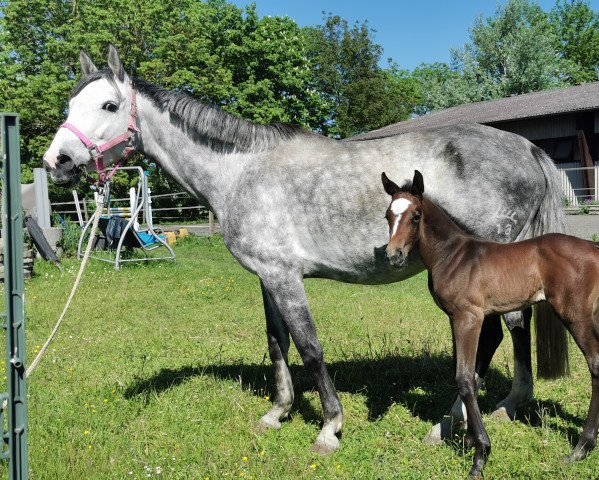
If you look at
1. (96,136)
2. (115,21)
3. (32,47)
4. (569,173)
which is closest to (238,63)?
(115,21)

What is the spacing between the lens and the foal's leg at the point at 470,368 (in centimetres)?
361

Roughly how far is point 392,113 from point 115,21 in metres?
20.4

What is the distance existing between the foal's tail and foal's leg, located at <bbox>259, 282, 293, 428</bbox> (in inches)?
79.7

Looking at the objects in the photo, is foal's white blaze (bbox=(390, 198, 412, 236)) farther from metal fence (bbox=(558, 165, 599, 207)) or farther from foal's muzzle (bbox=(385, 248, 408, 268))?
metal fence (bbox=(558, 165, 599, 207))

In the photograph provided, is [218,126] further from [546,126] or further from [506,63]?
[506,63]

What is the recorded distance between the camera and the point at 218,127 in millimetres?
4520

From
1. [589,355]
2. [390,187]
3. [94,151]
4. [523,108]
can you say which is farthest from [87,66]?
[523,108]

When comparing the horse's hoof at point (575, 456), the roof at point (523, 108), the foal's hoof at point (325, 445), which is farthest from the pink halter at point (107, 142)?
the roof at point (523, 108)

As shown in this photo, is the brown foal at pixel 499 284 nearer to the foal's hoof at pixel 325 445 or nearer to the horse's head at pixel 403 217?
the horse's head at pixel 403 217

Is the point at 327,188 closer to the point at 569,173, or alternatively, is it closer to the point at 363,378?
the point at 363,378

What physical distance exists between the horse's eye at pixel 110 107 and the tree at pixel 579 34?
177 ft

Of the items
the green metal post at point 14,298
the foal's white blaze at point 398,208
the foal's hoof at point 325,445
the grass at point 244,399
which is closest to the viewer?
the green metal post at point 14,298

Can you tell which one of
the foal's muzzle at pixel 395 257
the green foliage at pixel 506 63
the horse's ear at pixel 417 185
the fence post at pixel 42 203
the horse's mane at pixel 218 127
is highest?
the green foliage at pixel 506 63

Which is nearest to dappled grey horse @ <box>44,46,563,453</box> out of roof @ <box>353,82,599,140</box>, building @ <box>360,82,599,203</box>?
roof @ <box>353,82,599,140</box>
